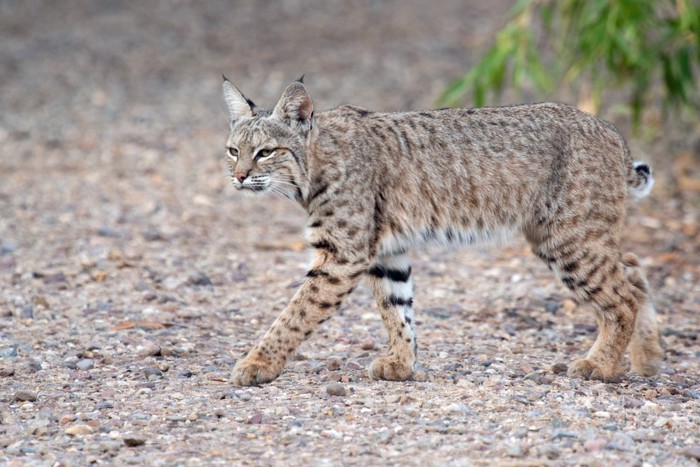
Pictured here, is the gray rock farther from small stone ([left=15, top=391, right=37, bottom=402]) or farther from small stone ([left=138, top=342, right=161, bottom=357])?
small stone ([left=138, top=342, right=161, bottom=357])

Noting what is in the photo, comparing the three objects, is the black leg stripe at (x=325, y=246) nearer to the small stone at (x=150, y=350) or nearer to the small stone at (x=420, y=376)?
the small stone at (x=420, y=376)

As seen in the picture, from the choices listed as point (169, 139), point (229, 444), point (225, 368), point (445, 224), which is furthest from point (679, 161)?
point (229, 444)

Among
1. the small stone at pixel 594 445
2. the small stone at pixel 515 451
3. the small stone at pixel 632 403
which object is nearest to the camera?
the small stone at pixel 515 451

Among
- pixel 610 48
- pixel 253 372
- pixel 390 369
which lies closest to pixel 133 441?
pixel 253 372

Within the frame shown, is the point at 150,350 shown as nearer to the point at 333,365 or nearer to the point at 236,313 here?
the point at 333,365

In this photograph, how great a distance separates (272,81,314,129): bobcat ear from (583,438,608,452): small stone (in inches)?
93.7

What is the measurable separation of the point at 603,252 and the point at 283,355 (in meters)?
2.01

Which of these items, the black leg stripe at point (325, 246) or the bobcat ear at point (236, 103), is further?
the bobcat ear at point (236, 103)

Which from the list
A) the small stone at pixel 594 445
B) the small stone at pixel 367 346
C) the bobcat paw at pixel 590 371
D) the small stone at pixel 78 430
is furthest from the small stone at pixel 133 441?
the bobcat paw at pixel 590 371

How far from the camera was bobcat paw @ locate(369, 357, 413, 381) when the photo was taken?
20.5 feet

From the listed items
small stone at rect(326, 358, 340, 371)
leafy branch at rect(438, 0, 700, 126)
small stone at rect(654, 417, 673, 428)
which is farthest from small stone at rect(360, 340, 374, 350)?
leafy branch at rect(438, 0, 700, 126)

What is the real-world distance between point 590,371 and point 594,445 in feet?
5.04

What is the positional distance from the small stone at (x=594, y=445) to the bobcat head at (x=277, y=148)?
217 cm

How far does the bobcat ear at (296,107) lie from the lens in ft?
20.2
